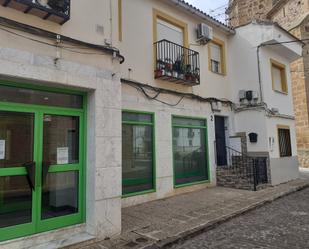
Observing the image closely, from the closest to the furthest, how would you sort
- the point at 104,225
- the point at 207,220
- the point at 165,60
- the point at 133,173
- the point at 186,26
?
the point at 104,225 → the point at 207,220 → the point at 133,173 → the point at 165,60 → the point at 186,26

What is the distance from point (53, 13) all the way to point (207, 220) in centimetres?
491

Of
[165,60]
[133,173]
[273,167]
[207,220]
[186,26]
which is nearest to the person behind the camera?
[207,220]

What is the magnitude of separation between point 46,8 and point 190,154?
21.4ft

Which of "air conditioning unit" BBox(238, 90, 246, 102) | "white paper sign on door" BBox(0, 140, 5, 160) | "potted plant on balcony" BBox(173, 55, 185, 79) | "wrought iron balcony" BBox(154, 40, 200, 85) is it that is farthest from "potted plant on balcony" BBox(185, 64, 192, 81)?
"white paper sign on door" BBox(0, 140, 5, 160)

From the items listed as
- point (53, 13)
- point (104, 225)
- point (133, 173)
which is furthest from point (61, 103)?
point (133, 173)

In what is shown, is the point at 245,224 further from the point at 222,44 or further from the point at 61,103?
the point at 222,44

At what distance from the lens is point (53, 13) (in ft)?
13.5

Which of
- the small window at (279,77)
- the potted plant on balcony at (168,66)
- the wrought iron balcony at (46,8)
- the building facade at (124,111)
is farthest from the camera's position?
the small window at (279,77)

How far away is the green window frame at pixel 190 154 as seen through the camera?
859cm

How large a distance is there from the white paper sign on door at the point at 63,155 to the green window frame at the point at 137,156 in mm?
2580

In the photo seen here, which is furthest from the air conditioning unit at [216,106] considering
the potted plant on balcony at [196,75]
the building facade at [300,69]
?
Answer: the building facade at [300,69]

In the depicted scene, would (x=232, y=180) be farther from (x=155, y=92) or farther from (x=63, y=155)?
(x=63, y=155)

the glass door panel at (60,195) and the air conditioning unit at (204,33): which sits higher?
the air conditioning unit at (204,33)

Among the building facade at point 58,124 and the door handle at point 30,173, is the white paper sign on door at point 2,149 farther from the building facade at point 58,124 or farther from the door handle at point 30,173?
the door handle at point 30,173
